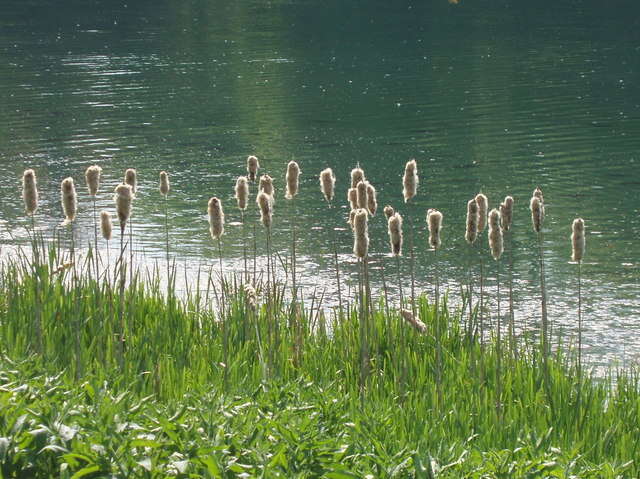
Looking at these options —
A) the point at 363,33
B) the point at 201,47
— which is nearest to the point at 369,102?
the point at 201,47

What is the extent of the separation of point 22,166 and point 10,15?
91.2 feet

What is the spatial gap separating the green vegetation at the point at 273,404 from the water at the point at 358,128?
1.03 metres

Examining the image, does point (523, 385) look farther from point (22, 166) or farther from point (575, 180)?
point (22, 166)

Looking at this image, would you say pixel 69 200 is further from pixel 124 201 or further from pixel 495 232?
pixel 495 232

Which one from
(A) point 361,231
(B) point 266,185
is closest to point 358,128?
(B) point 266,185

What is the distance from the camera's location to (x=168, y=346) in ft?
17.7

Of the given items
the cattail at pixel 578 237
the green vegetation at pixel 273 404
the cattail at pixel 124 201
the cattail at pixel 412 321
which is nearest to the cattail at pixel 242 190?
the green vegetation at pixel 273 404

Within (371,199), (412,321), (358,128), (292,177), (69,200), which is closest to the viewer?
(69,200)

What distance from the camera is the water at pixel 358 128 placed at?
32.0 feet

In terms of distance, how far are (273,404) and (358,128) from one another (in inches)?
530

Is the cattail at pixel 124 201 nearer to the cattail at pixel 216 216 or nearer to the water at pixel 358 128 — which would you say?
the cattail at pixel 216 216

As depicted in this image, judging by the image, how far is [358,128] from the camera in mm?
17031

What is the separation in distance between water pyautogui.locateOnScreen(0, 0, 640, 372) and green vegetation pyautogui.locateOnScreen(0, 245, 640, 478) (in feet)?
3.39

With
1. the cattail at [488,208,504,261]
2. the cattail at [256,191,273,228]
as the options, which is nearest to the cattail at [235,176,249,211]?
the cattail at [256,191,273,228]
